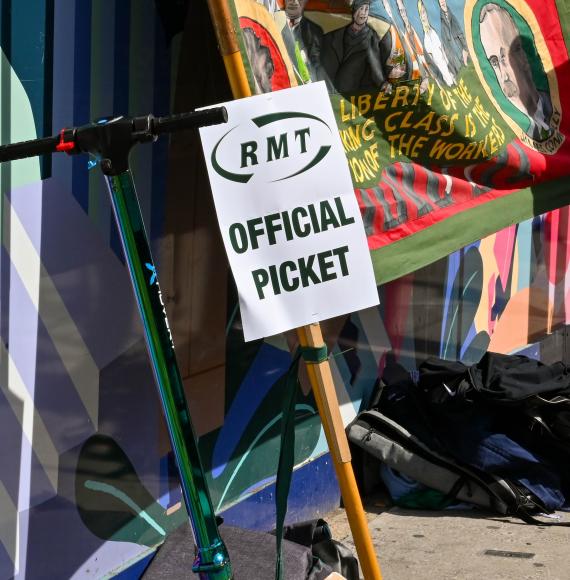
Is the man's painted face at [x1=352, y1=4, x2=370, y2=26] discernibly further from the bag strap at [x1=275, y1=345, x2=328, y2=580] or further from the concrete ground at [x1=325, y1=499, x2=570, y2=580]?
the concrete ground at [x1=325, y1=499, x2=570, y2=580]

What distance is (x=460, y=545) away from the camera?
4500 mm

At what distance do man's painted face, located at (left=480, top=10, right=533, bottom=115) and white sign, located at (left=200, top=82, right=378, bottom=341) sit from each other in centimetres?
166

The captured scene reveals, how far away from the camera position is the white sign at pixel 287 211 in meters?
2.82

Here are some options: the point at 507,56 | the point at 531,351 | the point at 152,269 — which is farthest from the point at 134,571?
the point at 531,351

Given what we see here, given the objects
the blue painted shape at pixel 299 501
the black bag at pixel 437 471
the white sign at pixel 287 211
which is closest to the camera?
the white sign at pixel 287 211

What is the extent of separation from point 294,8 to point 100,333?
1.21 meters

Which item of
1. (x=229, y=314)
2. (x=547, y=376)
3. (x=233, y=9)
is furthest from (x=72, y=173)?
(x=547, y=376)

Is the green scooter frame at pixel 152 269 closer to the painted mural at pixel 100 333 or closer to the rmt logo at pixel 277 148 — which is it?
the rmt logo at pixel 277 148

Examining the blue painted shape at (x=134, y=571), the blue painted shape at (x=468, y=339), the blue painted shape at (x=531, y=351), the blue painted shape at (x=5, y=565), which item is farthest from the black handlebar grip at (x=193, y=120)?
the blue painted shape at (x=531, y=351)

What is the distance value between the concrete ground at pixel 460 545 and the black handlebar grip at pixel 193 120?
249 centimetres

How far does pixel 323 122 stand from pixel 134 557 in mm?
1703

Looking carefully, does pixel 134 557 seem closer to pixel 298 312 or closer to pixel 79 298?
pixel 79 298

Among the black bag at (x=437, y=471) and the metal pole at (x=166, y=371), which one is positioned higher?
the metal pole at (x=166, y=371)

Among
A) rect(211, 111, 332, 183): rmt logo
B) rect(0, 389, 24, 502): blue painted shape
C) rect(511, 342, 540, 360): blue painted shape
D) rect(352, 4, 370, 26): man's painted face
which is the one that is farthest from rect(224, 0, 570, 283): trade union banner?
rect(511, 342, 540, 360): blue painted shape
